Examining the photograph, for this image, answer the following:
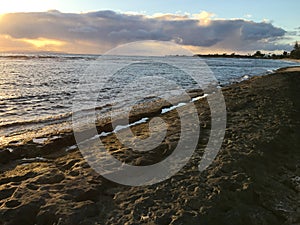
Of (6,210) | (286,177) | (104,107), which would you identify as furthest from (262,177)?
(104,107)

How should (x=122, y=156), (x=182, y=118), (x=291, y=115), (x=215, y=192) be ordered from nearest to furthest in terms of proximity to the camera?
(x=215, y=192) → (x=122, y=156) → (x=291, y=115) → (x=182, y=118)

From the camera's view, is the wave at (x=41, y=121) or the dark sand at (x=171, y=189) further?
the wave at (x=41, y=121)

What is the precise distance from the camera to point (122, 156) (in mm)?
7508

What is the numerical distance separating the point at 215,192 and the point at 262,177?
4.33 ft

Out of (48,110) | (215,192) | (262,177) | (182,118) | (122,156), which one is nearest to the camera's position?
(215,192)

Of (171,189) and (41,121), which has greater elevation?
(171,189)

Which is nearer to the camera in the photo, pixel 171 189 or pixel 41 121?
pixel 171 189

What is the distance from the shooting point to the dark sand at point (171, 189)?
16.4ft

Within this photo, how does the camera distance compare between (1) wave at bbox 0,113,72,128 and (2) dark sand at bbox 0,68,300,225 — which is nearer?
(2) dark sand at bbox 0,68,300,225

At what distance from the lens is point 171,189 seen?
5.71 metres

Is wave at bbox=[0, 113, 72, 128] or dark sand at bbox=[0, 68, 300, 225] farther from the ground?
dark sand at bbox=[0, 68, 300, 225]

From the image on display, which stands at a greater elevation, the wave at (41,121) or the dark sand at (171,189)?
the dark sand at (171,189)

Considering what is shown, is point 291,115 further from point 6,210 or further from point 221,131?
point 6,210

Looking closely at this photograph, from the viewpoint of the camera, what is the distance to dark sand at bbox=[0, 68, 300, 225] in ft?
16.4
